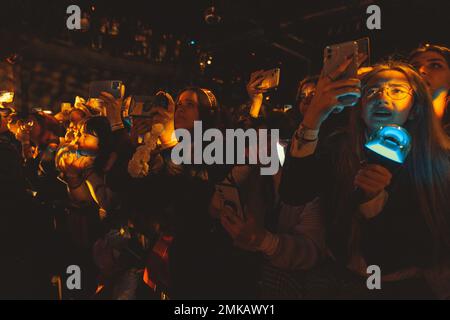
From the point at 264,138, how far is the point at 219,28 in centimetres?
408

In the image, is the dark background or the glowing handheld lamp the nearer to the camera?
the glowing handheld lamp

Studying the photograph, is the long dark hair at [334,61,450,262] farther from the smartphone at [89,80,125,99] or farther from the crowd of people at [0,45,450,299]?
the smartphone at [89,80,125,99]

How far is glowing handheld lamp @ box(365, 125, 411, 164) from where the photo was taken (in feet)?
5.06

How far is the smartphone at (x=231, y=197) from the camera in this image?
6.42 ft

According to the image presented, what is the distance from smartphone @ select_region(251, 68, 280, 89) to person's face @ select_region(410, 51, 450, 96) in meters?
0.80

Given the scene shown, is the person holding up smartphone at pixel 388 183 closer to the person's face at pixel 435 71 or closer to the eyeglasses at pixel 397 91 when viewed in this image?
the eyeglasses at pixel 397 91

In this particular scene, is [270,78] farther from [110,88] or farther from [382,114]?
[110,88]

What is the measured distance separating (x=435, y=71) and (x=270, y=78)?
0.92 m

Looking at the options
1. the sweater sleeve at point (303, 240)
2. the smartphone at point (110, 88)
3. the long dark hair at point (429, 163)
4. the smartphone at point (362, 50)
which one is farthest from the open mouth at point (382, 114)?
the smartphone at point (110, 88)

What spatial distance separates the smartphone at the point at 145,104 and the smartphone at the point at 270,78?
0.62 metres

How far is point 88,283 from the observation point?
117 inches

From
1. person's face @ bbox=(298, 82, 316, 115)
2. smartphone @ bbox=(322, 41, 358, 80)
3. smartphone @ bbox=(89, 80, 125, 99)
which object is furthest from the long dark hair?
smartphone @ bbox=(89, 80, 125, 99)

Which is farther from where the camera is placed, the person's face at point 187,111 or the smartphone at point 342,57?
the person's face at point 187,111

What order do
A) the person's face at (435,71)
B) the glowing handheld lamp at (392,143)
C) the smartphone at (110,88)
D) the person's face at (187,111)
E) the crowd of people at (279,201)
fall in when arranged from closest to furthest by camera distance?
the glowing handheld lamp at (392,143) → the crowd of people at (279,201) → the person's face at (435,71) → the person's face at (187,111) → the smartphone at (110,88)
